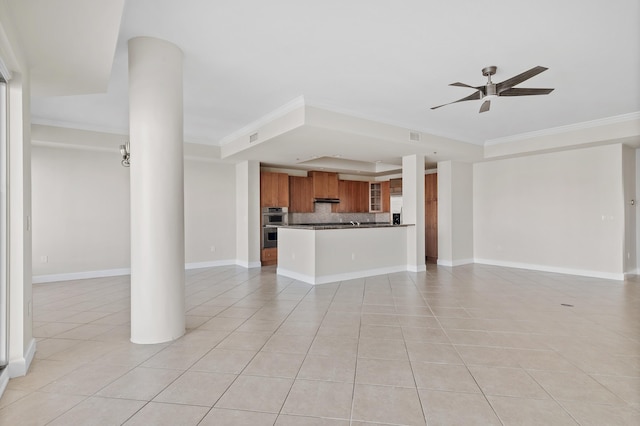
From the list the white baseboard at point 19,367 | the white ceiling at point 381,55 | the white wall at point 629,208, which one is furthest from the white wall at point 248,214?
the white wall at point 629,208

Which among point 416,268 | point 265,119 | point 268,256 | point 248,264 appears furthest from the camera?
point 268,256

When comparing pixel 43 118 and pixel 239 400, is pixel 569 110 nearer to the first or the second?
pixel 239 400

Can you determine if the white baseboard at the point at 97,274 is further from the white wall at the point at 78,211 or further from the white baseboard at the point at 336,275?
the white baseboard at the point at 336,275

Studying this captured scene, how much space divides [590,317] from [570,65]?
296cm

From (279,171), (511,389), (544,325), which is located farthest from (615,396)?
(279,171)

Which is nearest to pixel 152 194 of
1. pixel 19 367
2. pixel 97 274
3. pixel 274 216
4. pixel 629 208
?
pixel 19 367

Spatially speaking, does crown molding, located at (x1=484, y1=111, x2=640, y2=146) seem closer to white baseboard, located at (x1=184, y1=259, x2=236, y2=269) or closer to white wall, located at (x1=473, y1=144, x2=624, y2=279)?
white wall, located at (x1=473, y1=144, x2=624, y2=279)

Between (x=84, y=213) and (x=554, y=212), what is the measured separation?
31.6 ft

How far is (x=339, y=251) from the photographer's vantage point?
19.7 ft

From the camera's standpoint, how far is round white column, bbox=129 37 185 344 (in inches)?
118

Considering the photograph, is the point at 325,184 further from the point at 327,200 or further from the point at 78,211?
the point at 78,211

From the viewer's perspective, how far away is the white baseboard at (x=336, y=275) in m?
5.74

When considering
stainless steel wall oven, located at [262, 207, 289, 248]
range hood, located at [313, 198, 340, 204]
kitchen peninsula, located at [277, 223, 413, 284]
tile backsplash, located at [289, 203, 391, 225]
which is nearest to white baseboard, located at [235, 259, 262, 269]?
stainless steel wall oven, located at [262, 207, 289, 248]

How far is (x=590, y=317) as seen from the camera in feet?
12.6
